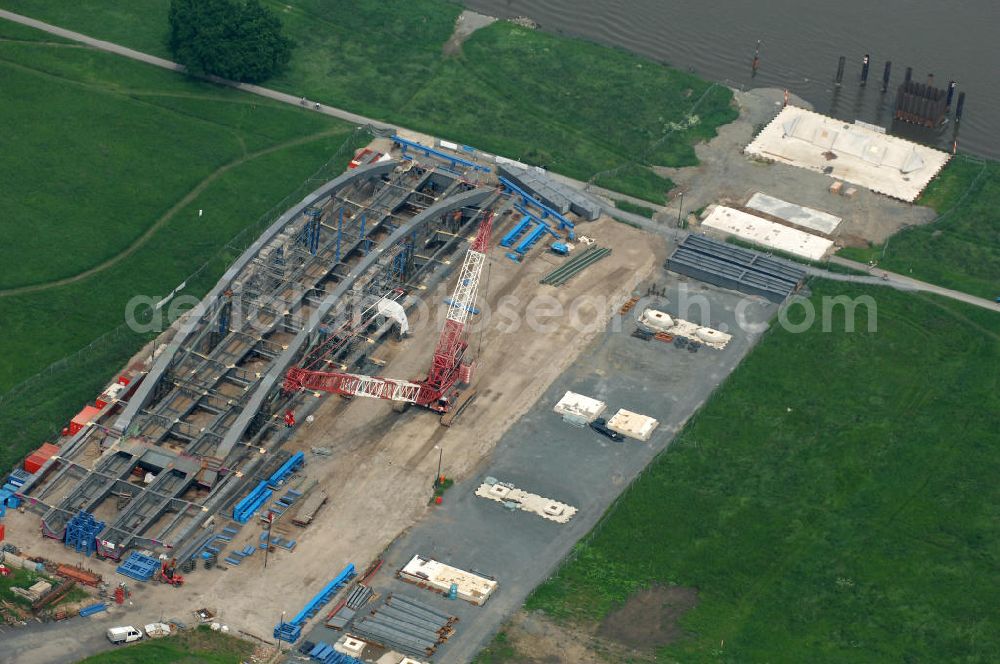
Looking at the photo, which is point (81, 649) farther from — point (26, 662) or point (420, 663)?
point (420, 663)

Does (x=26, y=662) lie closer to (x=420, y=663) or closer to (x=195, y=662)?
(x=195, y=662)

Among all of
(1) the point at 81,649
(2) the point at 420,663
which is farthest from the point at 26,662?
(2) the point at 420,663

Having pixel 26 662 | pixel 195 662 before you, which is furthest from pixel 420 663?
pixel 26 662

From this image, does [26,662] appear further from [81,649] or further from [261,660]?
[261,660]

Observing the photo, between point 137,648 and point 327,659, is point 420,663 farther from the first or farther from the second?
point 137,648

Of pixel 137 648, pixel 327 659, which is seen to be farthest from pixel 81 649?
pixel 327 659
